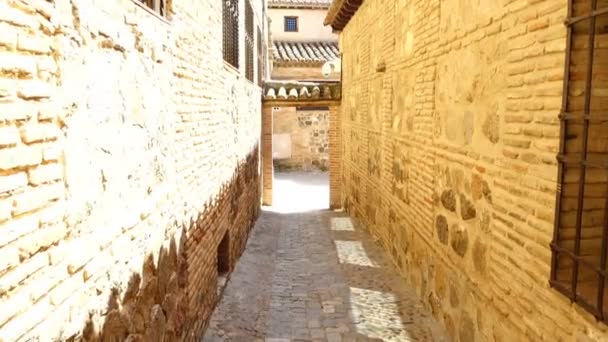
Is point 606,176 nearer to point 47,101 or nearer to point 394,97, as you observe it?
point 47,101

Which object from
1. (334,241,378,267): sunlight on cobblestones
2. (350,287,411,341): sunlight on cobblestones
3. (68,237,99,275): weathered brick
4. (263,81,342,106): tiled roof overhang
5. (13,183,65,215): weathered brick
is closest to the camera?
(13,183,65,215): weathered brick

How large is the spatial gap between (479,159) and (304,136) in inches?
698

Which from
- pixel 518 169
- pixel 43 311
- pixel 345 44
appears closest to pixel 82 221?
pixel 43 311

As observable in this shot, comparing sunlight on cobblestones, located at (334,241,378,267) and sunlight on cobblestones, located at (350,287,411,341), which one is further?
sunlight on cobblestones, located at (334,241,378,267)

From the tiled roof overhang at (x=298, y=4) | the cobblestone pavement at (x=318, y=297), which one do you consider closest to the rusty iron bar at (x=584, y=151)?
the cobblestone pavement at (x=318, y=297)

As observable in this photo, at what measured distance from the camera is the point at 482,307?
3857 millimetres

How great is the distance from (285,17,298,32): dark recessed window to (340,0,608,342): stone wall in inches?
605

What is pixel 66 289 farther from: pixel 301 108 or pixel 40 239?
pixel 301 108

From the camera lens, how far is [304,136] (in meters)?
21.5

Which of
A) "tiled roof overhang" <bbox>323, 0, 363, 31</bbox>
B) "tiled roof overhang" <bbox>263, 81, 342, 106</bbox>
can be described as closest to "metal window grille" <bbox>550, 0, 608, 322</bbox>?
"tiled roof overhang" <bbox>323, 0, 363, 31</bbox>

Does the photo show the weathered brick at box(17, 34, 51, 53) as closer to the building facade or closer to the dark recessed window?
the building facade

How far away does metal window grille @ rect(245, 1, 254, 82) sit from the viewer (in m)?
9.14

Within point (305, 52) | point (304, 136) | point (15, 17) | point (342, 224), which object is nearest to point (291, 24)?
point (305, 52)

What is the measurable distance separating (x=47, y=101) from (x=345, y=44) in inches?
411
